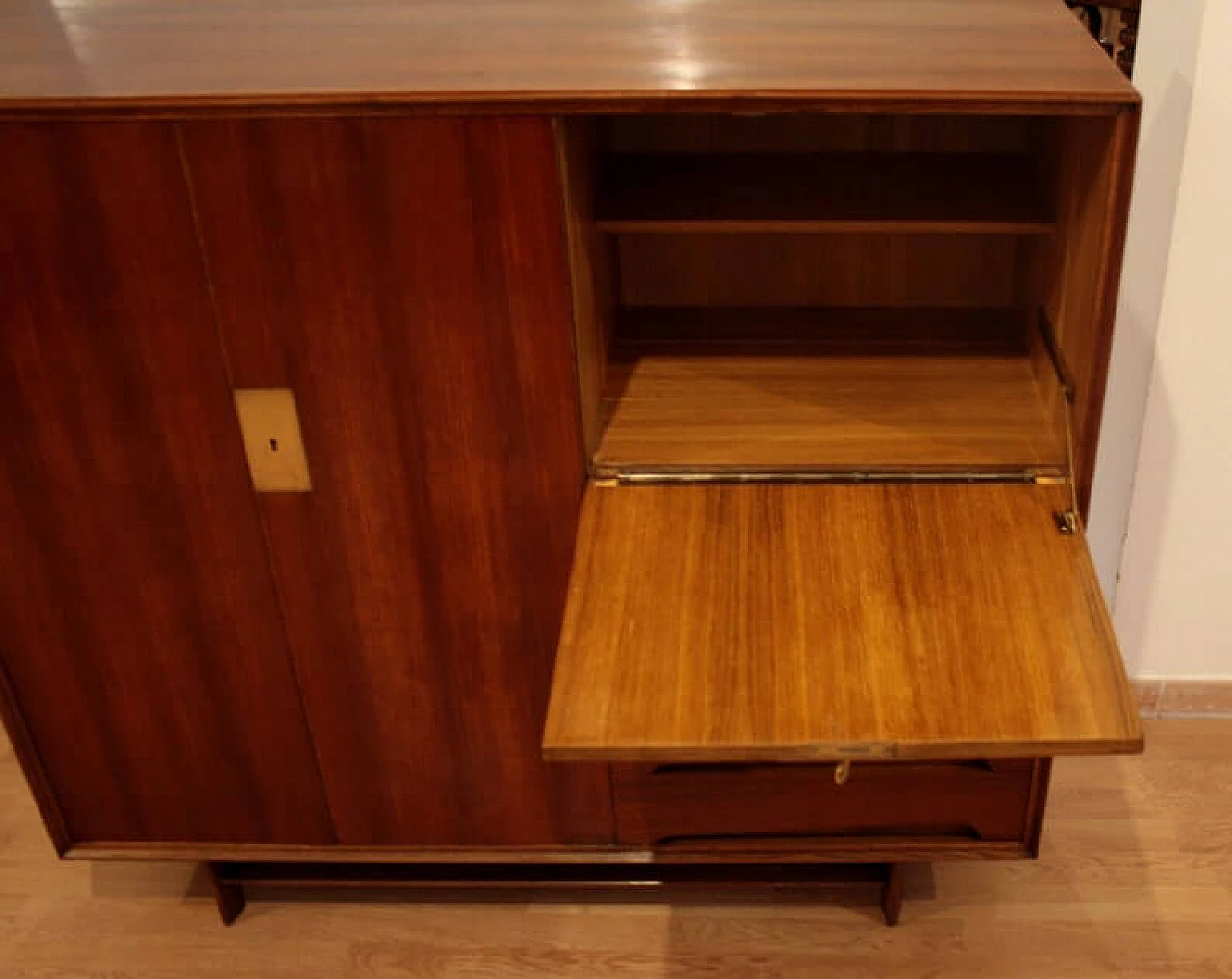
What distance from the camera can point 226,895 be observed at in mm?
2016

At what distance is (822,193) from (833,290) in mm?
249

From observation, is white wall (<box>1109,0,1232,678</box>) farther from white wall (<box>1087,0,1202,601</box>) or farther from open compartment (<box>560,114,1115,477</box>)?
open compartment (<box>560,114,1115,477</box>)

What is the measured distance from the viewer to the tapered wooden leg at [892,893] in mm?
1937

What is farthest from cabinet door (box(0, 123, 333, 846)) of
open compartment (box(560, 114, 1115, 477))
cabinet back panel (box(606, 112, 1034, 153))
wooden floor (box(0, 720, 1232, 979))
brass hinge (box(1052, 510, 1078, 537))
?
brass hinge (box(1052, 510, 1078, 537))

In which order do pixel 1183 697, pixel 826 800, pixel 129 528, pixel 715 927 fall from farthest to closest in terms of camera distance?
pixel 1183 697 → pixel 715 927 → pixel 826 800 → pixel 129 528

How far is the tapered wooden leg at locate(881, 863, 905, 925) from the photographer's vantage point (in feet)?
6.35

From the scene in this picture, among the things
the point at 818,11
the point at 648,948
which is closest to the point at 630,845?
the point at 648,948

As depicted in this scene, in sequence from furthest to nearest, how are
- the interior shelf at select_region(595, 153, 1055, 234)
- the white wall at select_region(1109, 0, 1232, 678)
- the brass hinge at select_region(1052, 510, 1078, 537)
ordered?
1. the white wall at select_region(1109, 0, 1232, 678)
2. the interior shelf at select_region(595, 153, 1055, 234)
3. the brass hinge at select_region(1052, 510, 1078, 537)

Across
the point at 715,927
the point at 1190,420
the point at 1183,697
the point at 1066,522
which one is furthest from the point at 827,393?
the point at 1183,697

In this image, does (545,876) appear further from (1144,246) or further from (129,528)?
(1144,246)

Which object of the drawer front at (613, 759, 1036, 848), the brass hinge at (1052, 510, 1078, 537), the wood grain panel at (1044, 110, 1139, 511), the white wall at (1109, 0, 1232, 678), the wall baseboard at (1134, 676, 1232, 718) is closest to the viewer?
the wood grain panel at (1044, 110, 1139, 511)

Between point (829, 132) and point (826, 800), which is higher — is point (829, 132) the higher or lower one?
the higher one

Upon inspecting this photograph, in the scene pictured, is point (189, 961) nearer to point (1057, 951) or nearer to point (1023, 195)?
point (1057, 951)

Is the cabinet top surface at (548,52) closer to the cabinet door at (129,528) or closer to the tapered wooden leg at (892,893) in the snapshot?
the cabinet door at (129,528)
